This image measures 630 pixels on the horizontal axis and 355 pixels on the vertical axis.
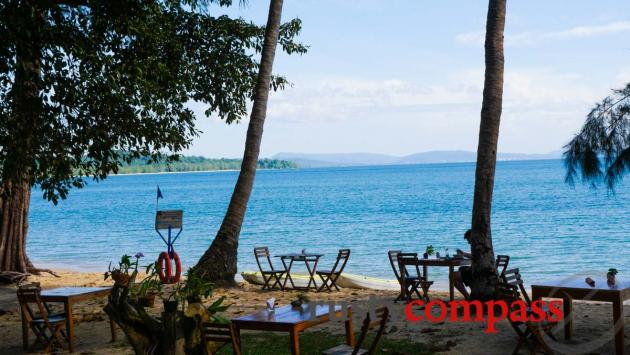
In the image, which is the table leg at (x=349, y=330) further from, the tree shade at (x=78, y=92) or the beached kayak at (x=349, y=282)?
the beached kayak at (x=349, y=282)

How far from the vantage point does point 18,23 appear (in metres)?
8.89

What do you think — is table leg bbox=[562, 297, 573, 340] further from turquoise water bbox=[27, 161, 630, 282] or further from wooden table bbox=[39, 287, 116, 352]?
turquoise water bbox=[27, 161, 630, 282]

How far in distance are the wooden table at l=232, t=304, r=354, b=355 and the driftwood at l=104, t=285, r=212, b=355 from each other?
420 millimetres

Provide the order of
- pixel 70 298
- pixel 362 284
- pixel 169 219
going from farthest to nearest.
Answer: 1. pixel 169 219
2. pixel 362 284
3. pixel 70 298

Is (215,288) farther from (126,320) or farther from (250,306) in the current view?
(126,320)

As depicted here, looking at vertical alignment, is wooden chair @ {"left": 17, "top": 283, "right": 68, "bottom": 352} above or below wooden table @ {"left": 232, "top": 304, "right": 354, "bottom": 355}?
below

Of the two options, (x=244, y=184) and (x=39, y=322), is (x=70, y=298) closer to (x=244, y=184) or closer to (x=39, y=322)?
(x=39, y=322)

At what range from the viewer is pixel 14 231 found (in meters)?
15.8

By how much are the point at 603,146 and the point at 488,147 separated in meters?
1.77

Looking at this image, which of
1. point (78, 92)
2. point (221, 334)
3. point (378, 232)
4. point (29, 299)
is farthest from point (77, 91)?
point (378, 232)

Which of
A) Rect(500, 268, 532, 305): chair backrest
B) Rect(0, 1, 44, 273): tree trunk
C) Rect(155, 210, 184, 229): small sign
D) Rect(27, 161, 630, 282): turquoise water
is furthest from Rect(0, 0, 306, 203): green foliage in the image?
Rect(27, 161, 630, 282): turquoise water

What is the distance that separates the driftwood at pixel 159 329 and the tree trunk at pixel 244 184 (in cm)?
709

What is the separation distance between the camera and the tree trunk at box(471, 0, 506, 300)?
999cm

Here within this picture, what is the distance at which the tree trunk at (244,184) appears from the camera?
13.8 meters
